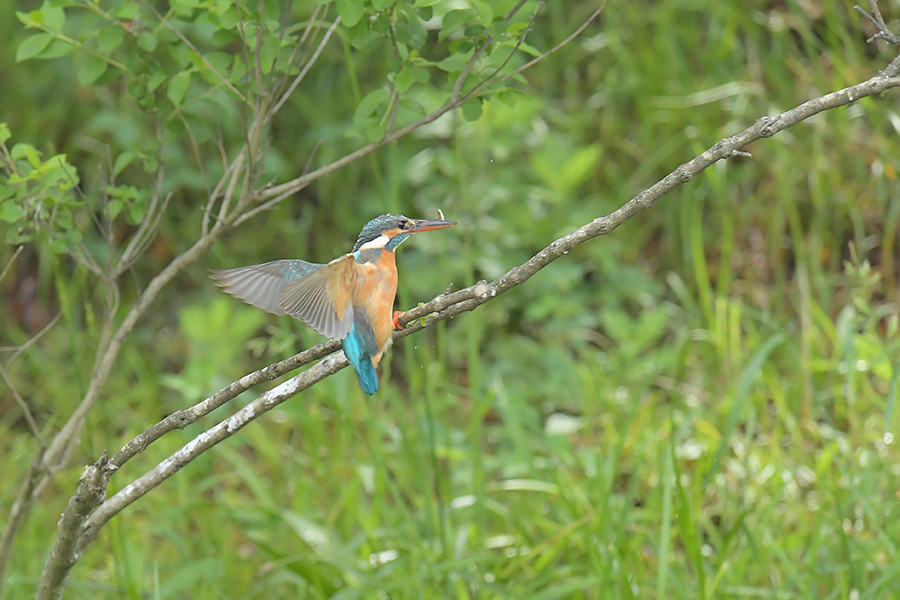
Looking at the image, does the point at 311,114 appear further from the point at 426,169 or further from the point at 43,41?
the point at 43,41

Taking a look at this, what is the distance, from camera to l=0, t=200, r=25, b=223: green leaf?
5.61 feet

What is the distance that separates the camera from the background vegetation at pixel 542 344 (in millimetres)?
2600

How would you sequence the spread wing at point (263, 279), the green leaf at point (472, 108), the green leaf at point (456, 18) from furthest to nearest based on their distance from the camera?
the green leaf at point (472, 108), the green leaf at point (456, 18), the spread wing at point (263, 279)

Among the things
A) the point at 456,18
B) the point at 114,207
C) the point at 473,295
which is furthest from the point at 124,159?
the point at 473,295

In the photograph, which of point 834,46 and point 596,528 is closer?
point 596,528

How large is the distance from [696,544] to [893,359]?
3.79ft

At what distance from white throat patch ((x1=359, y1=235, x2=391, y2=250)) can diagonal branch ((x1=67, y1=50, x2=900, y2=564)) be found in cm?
12

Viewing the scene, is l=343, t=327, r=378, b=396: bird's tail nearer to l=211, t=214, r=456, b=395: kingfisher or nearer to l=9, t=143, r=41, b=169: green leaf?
l=211, t=214, r=456, b=395: kingfisher

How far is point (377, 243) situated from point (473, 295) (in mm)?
213

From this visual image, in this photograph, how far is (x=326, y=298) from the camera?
4.93 feet

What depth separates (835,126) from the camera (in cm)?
401

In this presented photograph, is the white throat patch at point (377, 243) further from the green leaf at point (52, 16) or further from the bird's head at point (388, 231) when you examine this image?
the green leaf at point (52, 16)

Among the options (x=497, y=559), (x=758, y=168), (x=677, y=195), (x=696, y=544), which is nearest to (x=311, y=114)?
(x=677, y=195)

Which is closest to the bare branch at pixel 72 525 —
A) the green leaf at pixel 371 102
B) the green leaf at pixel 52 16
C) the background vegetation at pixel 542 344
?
the background vegetation at pixel 542 344
